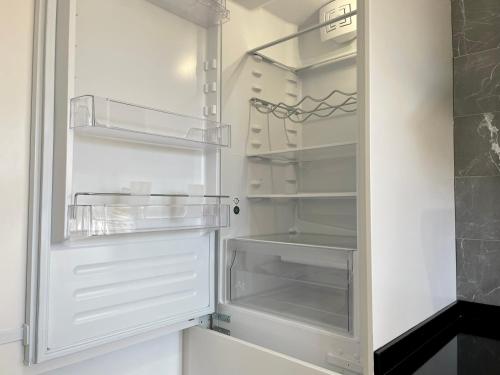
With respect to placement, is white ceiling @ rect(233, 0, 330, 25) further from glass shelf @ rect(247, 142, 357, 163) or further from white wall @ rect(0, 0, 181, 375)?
white wall @ rect(0, 0, 181, 375)

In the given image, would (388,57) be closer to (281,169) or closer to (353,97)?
(353,97)

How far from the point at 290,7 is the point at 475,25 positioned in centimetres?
84

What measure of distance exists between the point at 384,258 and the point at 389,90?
0.52 metres

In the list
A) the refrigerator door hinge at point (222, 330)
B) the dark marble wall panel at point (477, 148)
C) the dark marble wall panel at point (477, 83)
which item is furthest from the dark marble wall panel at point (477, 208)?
the refrigerator door hinge at point (222, 330)

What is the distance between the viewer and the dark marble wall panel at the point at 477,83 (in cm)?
160

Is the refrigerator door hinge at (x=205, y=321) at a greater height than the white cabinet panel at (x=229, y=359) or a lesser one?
greater

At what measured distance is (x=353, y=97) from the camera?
1.63 metres

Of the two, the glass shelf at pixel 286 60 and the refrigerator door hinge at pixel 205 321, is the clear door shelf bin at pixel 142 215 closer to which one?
the refrigerator door hinge at pixel 205 321

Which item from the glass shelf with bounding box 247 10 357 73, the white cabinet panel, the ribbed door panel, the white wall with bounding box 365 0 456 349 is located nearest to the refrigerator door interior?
the ribbed door panel

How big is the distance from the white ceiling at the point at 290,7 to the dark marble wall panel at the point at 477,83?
70cm

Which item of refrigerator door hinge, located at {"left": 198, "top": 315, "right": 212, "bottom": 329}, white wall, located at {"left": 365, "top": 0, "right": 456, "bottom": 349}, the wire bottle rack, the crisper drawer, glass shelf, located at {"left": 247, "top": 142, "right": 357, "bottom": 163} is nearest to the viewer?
white wall, located at {"left": 365, "top": 0, "right": 456, "bottom": 349}

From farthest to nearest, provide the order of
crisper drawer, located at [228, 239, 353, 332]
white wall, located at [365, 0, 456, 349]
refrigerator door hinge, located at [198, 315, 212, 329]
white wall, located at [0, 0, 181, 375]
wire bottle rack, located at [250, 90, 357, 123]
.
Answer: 1. wire bottle rack, located at [250, 90, 357, 123]
2. refrigerator door hinge, located at [198, 315, 212, 329]
3. crisper drawer, located at [228, 239, 353, 332]
4. white wall, located at [365, 0, 456, 349]
5. white wall, located at [0, 0, 181, 375]

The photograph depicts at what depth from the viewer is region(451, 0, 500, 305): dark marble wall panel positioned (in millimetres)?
1585

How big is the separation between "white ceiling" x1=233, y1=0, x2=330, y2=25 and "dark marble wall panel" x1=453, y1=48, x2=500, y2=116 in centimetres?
70
